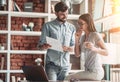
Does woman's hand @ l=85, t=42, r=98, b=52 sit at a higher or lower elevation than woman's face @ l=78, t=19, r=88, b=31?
lower

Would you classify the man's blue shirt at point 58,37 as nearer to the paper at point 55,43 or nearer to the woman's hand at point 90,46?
the paper at point 55,43

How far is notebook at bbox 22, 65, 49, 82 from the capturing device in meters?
2.15

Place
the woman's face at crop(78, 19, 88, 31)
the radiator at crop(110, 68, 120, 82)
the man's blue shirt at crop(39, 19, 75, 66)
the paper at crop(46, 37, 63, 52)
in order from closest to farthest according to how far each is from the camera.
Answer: the woman's face at crop(78, 19, 88, 31), the paper at crop(46, 37, 63, 52), the man's blue shirt at crop(39, 19, 75, 66), the radiator at crop(110, 68, 120, 82)

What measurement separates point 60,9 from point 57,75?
74 cm

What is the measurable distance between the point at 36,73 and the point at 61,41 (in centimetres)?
110

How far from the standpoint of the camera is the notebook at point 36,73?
2.15 meters

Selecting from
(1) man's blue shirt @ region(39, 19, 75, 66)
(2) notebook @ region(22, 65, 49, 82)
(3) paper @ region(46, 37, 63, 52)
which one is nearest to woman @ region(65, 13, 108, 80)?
(3) paper @ region(46, 37, 63, 52)

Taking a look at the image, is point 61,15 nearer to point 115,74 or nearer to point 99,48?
point 99,48

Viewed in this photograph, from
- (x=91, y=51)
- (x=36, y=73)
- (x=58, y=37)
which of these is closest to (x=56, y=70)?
(x=58, y=37)

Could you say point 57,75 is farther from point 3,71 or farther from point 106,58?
point 3,71

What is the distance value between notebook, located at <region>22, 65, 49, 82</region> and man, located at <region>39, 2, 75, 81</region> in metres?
0.65

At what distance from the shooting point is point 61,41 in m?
3.27

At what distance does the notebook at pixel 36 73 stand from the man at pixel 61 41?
2.14ft

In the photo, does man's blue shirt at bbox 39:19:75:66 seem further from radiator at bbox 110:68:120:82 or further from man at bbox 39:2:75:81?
radiator at bbox 110:68:120:82
